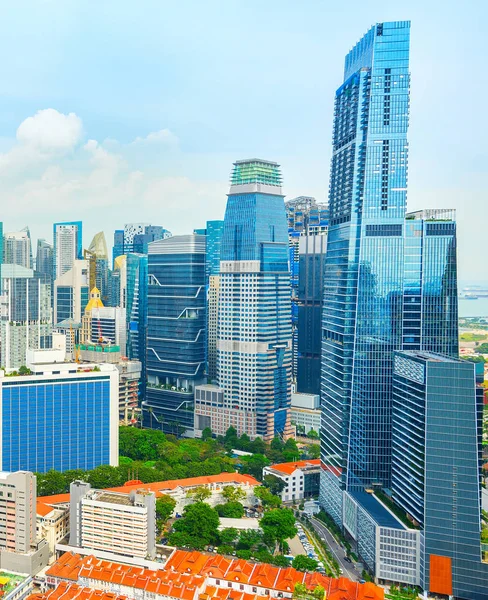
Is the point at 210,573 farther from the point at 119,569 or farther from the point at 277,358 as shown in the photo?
the point at 277,358

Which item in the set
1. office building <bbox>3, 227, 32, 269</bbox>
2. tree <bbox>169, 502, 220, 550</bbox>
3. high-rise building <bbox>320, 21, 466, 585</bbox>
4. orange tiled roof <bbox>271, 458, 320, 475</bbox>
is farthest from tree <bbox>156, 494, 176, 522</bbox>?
office building <bbox>3, 227, 32, 269</bbox>

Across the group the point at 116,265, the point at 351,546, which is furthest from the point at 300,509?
the point at 116,265

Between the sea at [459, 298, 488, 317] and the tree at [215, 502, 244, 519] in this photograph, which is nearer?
the tree at [215, 502, 244, 519]

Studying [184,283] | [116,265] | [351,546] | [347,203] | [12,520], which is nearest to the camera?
[12,520]

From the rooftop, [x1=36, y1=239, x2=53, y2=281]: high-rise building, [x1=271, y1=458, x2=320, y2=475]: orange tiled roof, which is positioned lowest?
[x1=271, y1=458, x2=320, y2=475]: orange tiled roof

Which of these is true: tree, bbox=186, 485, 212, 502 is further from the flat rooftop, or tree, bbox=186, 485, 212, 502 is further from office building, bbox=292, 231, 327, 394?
office building, bbox=292, 231, 327, 394

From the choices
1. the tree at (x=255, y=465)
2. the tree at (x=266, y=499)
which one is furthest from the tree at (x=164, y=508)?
the tree at (x=255, y=465)
